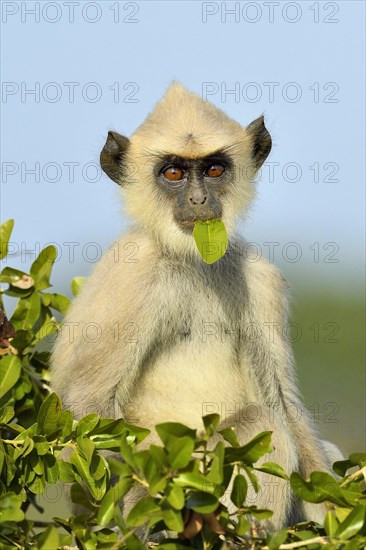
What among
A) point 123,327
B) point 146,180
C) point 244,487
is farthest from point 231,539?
point 146,180

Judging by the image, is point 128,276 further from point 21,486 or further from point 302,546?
point 302,546

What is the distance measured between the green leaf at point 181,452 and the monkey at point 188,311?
170 centimetres

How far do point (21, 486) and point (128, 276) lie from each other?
1365 millimetres

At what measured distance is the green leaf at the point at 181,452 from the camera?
9.75ft

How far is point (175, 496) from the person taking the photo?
117 inches

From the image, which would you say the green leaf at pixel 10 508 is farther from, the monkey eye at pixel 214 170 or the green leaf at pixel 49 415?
the monkey eye at pixel 214 170

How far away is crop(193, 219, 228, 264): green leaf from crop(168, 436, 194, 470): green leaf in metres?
1.67

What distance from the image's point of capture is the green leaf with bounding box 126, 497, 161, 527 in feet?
9.73

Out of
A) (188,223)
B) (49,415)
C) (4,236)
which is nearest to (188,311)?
(188,223)

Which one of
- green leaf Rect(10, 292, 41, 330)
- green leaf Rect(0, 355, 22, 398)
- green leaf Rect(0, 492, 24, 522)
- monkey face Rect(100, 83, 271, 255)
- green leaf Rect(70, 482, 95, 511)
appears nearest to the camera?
green leaf Rect(0, 492, 24, 522)

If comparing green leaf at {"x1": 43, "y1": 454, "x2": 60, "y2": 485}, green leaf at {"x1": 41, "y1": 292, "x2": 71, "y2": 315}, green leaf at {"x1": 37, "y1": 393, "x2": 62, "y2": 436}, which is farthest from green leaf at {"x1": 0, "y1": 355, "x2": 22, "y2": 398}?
green leaf at {"x1": 41, "y1": 292, "x2": 71, "y2": 315}

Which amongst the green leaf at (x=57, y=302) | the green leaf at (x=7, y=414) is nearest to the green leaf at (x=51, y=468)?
the green leaf at (x=7, y=414)

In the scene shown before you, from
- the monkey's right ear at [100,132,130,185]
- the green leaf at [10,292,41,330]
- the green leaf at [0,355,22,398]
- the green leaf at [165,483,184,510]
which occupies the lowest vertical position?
the green leaf at [165,483,184,510]

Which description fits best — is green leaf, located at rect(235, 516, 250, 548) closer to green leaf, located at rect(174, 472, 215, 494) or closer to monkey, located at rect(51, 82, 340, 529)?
green leaf, located at rect(174, 472, 215, 494)
